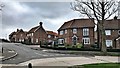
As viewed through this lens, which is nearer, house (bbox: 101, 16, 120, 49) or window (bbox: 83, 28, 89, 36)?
house (bbox: 101, 16, 120, 49)

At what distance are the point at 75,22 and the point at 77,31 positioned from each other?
368cm

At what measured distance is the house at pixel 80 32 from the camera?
70688mm

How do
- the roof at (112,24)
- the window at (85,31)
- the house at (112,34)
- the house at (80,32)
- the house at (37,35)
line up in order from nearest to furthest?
Result: the house at (112,34) < the roof at (112,24) < the house at (80,32) < the window at (85,31) < the house at (37,35)

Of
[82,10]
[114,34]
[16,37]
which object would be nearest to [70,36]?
[114,34]

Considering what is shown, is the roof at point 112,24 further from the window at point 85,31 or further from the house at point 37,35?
the house at point 37,35

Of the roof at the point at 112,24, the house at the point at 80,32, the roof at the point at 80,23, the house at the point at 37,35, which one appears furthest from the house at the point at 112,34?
the house at the point at 37,35

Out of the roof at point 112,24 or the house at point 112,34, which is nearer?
the house at point 112,34

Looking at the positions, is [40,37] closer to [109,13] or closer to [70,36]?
[70,36]

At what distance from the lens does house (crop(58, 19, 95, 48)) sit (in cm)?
7069

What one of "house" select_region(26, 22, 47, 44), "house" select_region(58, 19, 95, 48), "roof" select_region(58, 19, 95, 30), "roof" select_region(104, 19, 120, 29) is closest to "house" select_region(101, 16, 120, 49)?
"roof" select_region(104, 19, 120, 29)

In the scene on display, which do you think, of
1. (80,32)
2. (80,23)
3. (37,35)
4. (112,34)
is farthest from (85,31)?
(37,35)

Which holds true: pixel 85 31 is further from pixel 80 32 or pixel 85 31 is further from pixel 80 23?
pixel 80 23

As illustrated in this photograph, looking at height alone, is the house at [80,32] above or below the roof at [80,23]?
below

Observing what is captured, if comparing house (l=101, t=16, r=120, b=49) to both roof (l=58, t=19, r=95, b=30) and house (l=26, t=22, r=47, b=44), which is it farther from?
house (l=26, t=22, r=47, b=44)
